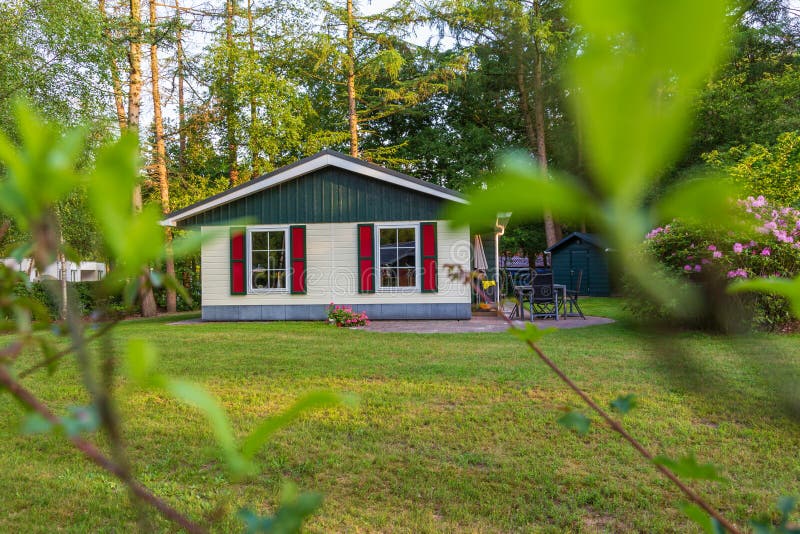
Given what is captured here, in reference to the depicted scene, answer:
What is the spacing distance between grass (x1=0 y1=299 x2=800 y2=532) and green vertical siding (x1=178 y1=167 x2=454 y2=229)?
5772 mm

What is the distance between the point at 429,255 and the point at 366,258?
1254 mm

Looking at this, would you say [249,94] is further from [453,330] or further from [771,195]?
[771,195]

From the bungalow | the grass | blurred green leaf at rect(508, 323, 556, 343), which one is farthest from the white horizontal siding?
blurred green leaf at rect(508, 323, 556, 343)

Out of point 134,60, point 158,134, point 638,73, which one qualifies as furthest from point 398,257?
point 638,73

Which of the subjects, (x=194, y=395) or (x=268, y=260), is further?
(x=268, y=260)

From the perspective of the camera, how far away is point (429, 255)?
980 cm

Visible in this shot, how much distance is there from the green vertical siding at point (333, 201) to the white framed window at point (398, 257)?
290 millimetres

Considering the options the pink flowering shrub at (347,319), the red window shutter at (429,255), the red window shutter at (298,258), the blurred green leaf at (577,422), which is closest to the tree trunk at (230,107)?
the red window shutter at (298,258)

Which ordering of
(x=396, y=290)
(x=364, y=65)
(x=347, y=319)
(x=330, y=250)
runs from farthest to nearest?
(x=364, y=65)
(x=330, y=250)
(x=396, y=290)
(x=347, y=319)

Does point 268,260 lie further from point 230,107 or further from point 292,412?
point 292,412

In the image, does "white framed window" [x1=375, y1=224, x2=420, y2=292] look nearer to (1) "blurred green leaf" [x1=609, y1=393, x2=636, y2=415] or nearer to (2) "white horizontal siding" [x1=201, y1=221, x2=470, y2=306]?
(2) "white horizontal siding" [x1=201, y1=221, x2=470, y2=306]

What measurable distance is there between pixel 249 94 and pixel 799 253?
14000 mm

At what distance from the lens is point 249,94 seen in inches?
598

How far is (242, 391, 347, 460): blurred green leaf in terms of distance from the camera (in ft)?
0.82
